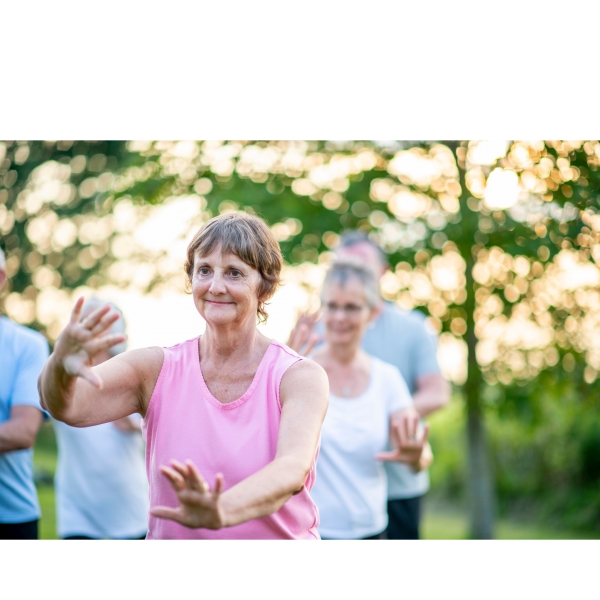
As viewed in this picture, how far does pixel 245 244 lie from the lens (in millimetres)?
2137

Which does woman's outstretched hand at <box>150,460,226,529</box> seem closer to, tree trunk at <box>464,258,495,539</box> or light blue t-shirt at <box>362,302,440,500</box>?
light blue t-shirt at <box>362,302,440,500</box>

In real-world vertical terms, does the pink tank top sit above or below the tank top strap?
below

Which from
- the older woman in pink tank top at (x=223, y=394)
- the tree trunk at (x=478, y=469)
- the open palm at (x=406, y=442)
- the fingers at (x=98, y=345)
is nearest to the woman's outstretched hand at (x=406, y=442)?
the open palm at (x=406, y=442)

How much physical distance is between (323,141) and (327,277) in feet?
8.14

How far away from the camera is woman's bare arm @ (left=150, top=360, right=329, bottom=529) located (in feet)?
5.57

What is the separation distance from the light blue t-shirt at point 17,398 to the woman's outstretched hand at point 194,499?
6.45ft

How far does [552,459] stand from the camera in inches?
356

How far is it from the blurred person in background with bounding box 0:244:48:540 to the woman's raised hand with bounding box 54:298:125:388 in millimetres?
1715

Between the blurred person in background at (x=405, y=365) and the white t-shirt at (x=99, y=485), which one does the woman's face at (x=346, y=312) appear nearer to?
the blurred person in background at (x=405, y=365)

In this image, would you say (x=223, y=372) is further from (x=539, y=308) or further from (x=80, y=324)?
(x=539, y=308)

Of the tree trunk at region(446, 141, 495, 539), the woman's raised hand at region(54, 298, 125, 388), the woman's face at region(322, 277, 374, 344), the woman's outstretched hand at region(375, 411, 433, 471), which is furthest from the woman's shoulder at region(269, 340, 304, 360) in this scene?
the tree trunk at region(446, 141, 495, 539)

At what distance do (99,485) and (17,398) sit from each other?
0.73 m

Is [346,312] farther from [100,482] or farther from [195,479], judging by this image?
[195,479]

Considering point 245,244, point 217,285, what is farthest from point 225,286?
point 245,244
